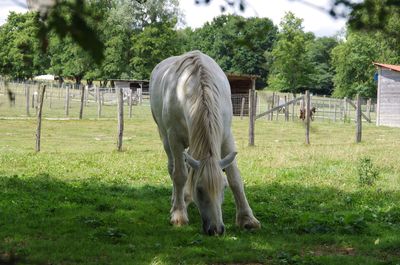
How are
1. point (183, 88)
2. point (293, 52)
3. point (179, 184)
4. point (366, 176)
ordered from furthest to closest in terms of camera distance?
point (293, 52)
point (366, 176)
point (179, 184)
point (183, 88)

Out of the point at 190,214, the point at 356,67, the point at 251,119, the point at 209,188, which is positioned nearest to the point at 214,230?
the point at 209,188

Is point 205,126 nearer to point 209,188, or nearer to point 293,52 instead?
point 209,188

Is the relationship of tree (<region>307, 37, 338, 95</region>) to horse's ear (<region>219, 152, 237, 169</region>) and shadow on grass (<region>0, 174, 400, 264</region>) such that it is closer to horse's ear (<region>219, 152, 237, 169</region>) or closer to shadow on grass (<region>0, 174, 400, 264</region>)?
shadow on grass (<region>0, 174, 400, 264</region>)

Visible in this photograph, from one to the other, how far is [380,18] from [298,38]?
4980cm

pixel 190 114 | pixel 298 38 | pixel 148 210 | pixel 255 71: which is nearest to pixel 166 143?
pixel 148 210

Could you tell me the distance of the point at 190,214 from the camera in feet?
22.9

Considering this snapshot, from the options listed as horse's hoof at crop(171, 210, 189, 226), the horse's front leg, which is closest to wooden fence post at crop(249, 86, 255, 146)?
the horse's front leg

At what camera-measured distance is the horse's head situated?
5426 millimetres

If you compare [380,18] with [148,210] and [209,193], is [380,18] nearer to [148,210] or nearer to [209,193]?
[209,193]

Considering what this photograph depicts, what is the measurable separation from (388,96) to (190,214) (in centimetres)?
2675

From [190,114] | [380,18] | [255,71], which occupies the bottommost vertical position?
[190,114]

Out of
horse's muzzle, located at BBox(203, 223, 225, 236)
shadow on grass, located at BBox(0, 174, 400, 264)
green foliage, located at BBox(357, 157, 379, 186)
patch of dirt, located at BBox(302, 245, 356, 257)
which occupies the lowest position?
patch of dirt, located at BBox(302, 245, 356, 257)

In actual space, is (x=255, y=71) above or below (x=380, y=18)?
above

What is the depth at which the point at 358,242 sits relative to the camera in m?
5.85
